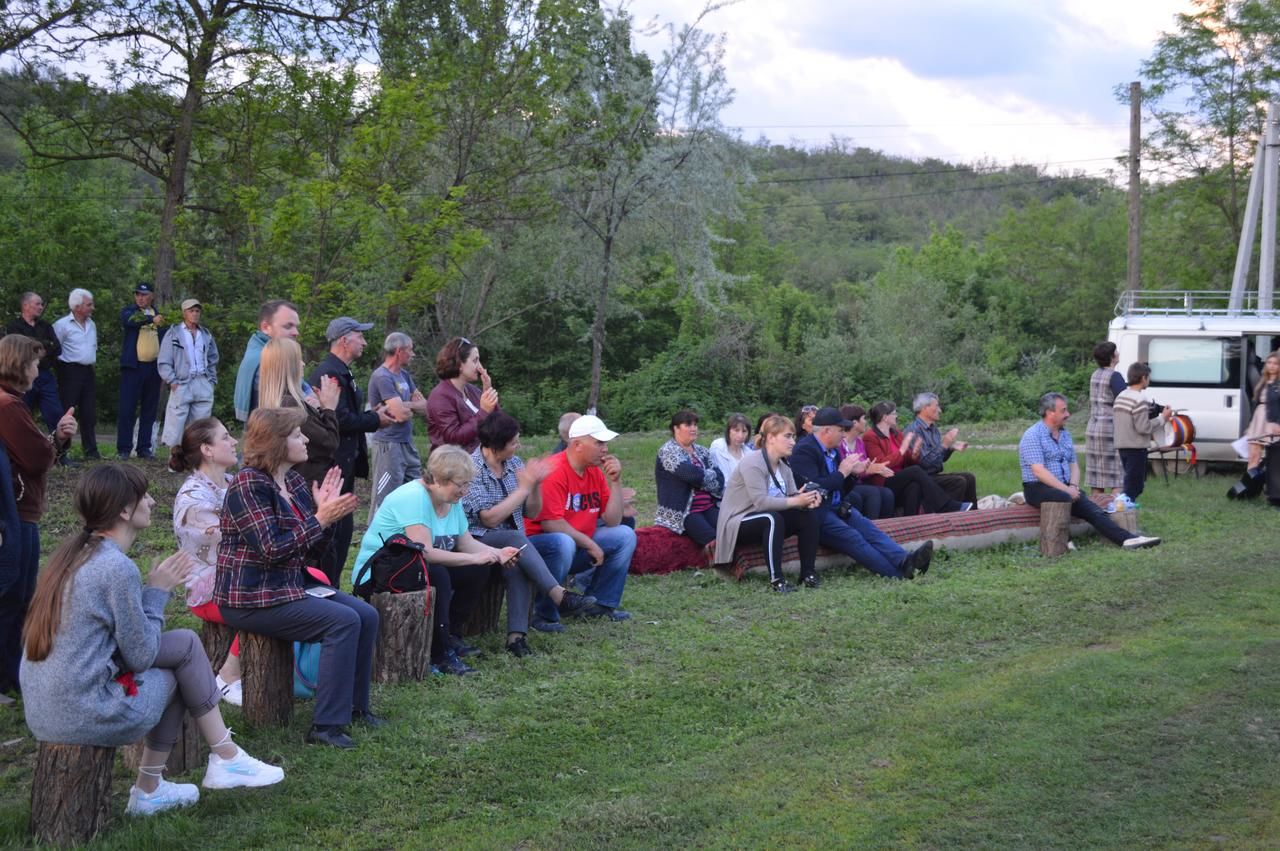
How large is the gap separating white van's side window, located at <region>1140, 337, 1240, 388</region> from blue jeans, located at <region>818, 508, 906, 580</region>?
891 cm

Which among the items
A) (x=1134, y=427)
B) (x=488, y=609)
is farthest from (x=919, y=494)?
(x=488, y=609)

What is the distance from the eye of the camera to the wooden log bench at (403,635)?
6359 mm

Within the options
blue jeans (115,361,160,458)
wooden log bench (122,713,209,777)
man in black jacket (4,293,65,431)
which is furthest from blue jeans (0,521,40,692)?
blue jeans (115,361,160,458)

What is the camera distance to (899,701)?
6.35 metres

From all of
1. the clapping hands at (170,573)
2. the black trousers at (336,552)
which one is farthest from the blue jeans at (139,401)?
the clapping hands at (170,573)

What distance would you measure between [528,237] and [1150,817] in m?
21.2

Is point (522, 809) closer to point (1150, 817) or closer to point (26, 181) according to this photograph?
point (1150, 817)

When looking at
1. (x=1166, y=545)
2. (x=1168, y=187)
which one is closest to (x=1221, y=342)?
(x=1166, y=545)

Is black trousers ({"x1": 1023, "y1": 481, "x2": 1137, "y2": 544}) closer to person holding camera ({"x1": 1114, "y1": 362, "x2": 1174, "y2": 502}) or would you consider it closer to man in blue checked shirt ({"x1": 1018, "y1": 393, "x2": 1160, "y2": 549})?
man in blue checked shirt ({"x1": 1018, "y1": 393, "x2": 1160, "y2": 549})

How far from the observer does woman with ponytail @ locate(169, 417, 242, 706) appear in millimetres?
5996

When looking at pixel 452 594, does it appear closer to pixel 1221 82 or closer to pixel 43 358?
pixel 43 358

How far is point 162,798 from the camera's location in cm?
471

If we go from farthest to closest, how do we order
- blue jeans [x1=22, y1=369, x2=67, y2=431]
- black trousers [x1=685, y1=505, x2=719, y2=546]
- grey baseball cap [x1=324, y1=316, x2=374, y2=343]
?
blue jeans [x1=22, y1=369, x2=67, y2=431]
black trousers [x1=685, y1=505, x2=719, y2=546]
grey baseball cap [x1=324, y1=316, x2=374, y2=343]

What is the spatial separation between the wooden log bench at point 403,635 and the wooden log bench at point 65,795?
2.03 meters
